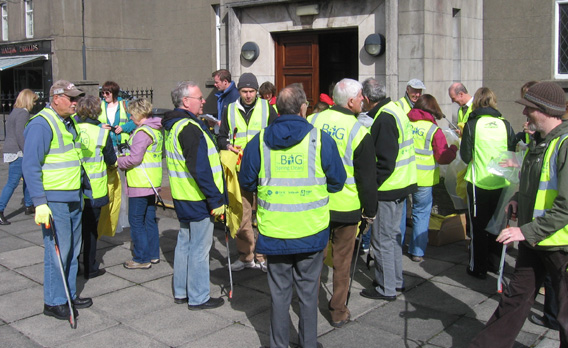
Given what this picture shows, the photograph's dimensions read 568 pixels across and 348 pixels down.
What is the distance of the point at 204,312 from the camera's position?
18.1 feet

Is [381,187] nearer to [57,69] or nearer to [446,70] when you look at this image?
[446,70]

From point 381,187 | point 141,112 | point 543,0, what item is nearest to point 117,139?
point 141,112

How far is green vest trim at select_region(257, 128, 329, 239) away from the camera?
429cm

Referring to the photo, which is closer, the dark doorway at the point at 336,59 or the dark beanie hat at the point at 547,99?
the dark beanie hat at the point at 547,99

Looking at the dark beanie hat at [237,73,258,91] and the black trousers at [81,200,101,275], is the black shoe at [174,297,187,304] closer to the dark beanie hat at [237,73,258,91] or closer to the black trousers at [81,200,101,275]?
the black trousers at [81,200,101,275]

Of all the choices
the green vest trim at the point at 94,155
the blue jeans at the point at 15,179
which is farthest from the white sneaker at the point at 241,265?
the blue jeans at the point at 15,179

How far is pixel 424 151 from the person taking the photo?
22.3 ft

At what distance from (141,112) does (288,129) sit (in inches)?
112

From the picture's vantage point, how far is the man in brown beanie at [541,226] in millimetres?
3764

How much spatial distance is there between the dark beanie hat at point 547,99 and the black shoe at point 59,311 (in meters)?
4.13

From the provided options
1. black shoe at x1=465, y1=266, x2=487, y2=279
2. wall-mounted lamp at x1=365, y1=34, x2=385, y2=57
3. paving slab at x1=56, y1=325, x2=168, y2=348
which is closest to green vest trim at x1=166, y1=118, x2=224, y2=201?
paving slab at x1=56, y1=325, x2=168, y2=348

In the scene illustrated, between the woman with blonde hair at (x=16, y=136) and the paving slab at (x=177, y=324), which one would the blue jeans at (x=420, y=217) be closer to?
the paving slab at (x=177, y=324)

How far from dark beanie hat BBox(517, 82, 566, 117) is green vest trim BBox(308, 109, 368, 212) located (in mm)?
1405

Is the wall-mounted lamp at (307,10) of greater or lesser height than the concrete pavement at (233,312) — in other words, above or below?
above
